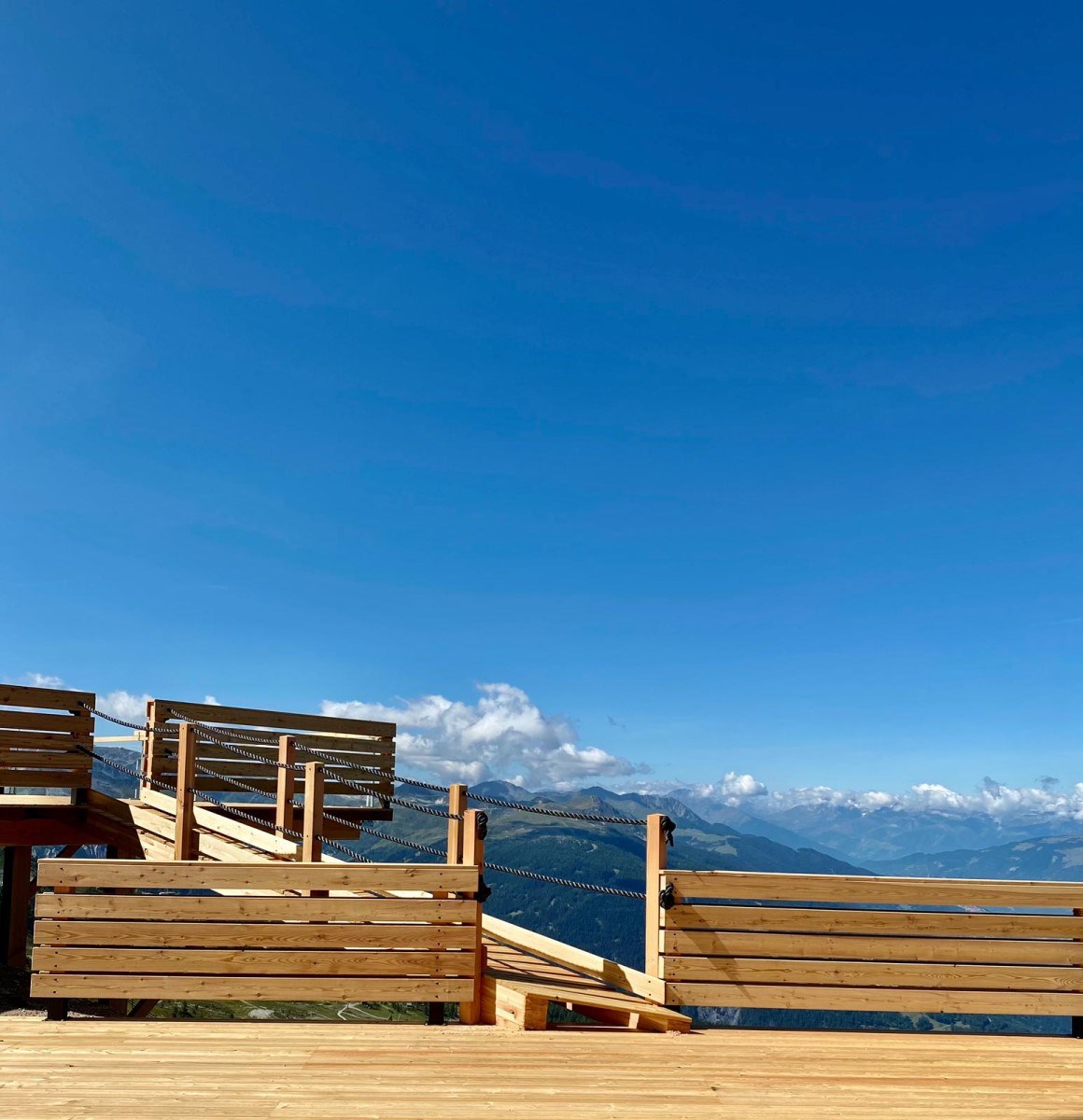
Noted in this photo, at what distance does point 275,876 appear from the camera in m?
7.47

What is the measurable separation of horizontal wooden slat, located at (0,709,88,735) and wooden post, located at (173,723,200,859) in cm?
389

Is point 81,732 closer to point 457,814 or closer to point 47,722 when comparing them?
point 47,722

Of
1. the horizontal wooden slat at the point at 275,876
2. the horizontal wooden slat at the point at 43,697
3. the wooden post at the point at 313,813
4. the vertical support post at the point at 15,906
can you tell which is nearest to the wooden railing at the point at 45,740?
the horizontal wooden slat at the point at 43,697

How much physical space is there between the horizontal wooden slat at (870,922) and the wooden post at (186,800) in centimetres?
660

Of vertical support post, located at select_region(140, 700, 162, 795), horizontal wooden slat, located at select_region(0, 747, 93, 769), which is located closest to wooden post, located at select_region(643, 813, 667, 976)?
vertical support post, located at select_region(140, 700, 162, 795)

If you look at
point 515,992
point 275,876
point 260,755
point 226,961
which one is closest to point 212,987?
point 226,961

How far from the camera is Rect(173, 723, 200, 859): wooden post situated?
1188 cm

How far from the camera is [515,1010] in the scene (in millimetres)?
7332

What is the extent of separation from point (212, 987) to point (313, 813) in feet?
10.9

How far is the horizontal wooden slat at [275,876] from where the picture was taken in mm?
7340

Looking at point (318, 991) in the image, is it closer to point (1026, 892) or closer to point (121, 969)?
point (121, 969)

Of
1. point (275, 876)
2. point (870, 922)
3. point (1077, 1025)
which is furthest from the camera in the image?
point (1077, 1025)

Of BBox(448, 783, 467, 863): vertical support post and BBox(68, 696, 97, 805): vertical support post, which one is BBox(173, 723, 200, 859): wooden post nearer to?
BBox(68, 696, 97, 805): vertical support post

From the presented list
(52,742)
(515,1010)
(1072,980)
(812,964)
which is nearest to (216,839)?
(52,742)
